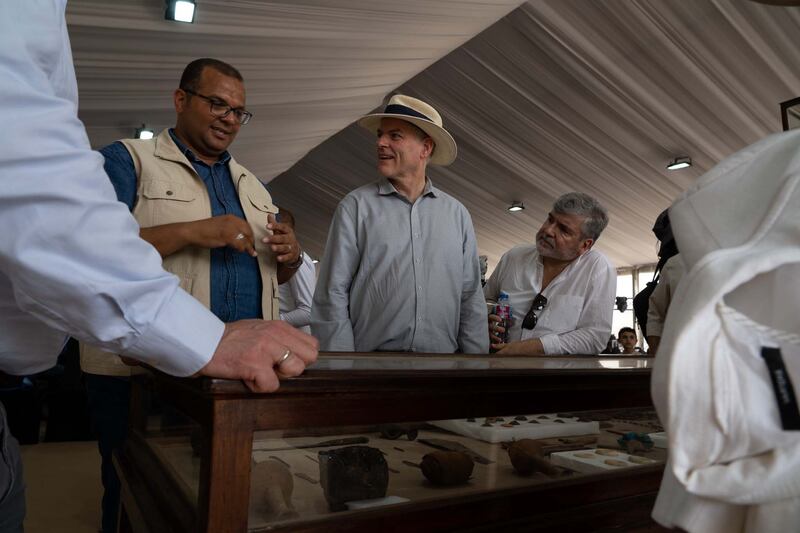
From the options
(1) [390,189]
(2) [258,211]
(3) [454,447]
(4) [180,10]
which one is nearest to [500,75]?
(4) [180,10]

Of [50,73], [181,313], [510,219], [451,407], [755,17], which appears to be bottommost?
[451,407]

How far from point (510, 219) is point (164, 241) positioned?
9076 mm

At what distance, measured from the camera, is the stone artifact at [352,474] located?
0.86 m

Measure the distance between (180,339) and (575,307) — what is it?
1.85m

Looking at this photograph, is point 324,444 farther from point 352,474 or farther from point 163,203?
point 163,203

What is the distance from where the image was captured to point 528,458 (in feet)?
3.47

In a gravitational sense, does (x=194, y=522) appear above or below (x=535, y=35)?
below

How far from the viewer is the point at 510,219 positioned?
10094 mm

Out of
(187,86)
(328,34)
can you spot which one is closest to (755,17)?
(328,34)

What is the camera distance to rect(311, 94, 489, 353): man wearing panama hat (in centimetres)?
194

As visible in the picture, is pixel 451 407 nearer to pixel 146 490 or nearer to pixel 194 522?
pixel 194 522

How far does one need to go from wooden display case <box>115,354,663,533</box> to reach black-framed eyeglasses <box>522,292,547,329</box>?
1.10m

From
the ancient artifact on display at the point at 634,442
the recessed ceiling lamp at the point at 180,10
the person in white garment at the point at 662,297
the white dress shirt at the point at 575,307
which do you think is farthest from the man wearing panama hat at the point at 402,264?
the recessed ceiling lamp at the point at 180,10

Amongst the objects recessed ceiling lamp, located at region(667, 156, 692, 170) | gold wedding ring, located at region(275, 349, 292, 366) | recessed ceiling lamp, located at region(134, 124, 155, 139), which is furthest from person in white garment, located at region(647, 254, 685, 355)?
recessed ceiling lamp, located at region(667, 156, 692, 170)
